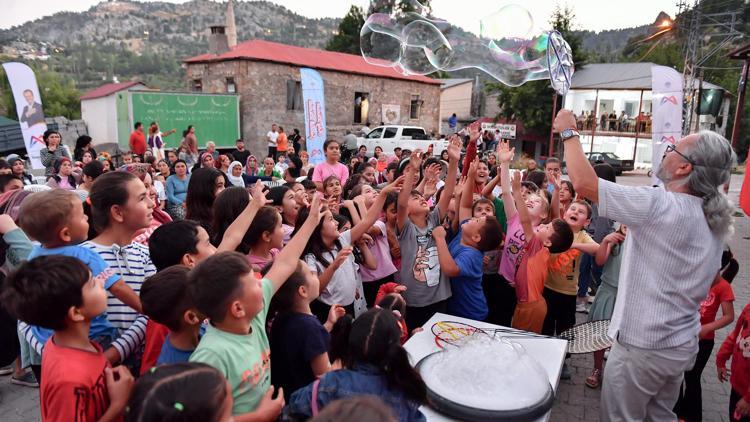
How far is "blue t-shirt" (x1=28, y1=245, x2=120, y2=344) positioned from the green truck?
16.0 metres

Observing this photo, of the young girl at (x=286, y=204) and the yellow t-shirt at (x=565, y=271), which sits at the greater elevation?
the young girl at (x=286, y=204)

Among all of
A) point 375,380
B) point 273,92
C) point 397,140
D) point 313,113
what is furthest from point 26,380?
point 273,92

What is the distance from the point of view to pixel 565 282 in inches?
159

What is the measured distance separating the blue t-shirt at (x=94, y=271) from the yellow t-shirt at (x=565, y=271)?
335 cm

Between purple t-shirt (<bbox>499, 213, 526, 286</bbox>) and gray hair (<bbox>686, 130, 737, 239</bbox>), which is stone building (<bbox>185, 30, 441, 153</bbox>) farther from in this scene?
gray hair (<bbox>686, 130, 737, 239</bbox>)

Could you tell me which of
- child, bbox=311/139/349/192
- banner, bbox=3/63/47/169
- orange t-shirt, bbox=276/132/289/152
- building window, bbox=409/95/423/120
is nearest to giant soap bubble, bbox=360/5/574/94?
child, bbox=311/139/349/192

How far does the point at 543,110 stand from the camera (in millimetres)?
32844

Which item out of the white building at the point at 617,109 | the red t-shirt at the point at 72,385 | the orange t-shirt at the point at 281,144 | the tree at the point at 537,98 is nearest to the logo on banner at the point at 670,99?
the red t-shirt at the point at 72,385

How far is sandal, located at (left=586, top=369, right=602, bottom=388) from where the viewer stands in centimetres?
402

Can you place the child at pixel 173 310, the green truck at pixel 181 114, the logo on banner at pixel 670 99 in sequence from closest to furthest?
the child at pixel 173 310 < the logo on banner at pixel 670 99 < the green truck at pixel 181 114

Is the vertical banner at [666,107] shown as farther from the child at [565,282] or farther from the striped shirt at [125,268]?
the striped shirt at [125,268]

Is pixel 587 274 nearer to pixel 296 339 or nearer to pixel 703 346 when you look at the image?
pixel 703 346

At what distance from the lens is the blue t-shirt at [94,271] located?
210 cm

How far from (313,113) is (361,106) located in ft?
42.4
